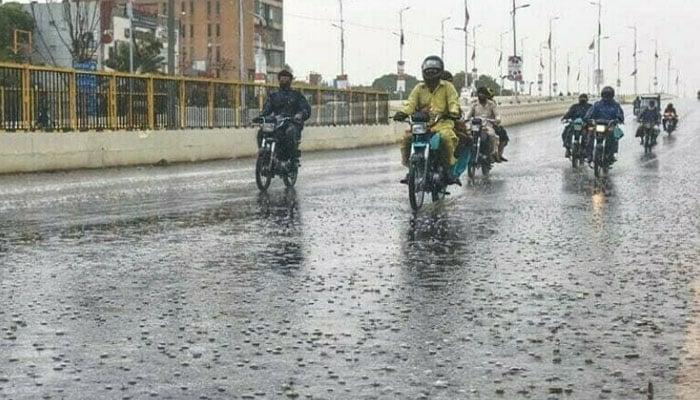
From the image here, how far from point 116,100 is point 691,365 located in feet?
70.8

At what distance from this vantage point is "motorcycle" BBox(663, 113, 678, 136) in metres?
49.2

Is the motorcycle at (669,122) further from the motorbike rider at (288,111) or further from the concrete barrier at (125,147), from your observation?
the motorbike rider at (288,111)

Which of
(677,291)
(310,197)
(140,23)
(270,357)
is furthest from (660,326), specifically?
(140,23)

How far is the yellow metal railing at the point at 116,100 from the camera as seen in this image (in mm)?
22516

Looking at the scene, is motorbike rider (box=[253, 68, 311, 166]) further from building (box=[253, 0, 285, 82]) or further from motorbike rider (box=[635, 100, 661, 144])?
building (box=[253, 0, 285, 82])

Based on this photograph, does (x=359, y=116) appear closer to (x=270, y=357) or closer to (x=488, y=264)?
(x=488, y=264)

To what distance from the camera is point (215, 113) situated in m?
30.1

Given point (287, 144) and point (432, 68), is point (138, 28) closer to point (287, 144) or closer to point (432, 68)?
point (287, 144)

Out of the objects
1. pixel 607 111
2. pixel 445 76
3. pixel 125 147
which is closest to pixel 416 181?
pixel 445 76

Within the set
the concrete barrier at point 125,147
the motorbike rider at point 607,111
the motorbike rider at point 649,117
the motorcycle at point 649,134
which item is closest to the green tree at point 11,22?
the concrete barrier at point 125,147

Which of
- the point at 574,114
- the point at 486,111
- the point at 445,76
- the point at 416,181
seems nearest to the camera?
the point at 416,181

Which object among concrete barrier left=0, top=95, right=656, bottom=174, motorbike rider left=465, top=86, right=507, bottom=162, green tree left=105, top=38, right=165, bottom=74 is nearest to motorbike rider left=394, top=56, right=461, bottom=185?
motorbike rider left=465, top=86, right=507, bottom=162

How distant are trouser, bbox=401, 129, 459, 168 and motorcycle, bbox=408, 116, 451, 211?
0.07m

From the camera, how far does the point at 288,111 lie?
1798cm
